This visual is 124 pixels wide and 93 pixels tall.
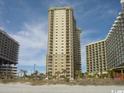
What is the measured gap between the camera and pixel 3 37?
539 ft

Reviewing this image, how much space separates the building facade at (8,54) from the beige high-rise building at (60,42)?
34.5 meters

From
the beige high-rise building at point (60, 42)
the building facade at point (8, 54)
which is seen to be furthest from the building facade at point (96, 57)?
the building facade at point (8, 54)

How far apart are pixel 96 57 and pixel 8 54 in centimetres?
6786

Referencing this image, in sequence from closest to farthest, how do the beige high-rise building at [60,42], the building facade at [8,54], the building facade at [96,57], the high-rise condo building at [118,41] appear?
the high-rise condo building at [118,41] < the beige high-rise building at [60,42] < the building facade at [8,54] < the building facade at [96,57]

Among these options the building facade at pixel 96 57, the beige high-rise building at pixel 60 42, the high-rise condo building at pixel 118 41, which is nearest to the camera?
the high-rise condo building at pixel 118 41

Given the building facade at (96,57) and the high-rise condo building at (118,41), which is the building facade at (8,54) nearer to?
the building facade at (96,57)

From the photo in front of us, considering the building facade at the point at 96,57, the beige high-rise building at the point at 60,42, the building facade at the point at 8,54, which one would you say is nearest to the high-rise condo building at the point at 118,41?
the beige high-rise building at the point at 60,42

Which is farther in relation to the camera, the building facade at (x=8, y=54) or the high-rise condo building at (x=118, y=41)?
the building facade at (x=8, y=54)

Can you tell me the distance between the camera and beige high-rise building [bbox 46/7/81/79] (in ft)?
483

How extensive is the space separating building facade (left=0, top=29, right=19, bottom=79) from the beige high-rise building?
113 ft

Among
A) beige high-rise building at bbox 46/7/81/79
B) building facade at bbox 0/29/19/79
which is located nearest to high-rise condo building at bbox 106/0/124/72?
beige high-rise building at bbox 46/7/81/79

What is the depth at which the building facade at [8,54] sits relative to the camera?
162500mm

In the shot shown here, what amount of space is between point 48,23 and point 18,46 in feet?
167

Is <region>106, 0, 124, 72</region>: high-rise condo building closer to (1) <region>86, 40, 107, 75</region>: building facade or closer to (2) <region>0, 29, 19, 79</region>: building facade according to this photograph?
→ (1) <region>86, 40, 107, 75</region>: building facade
